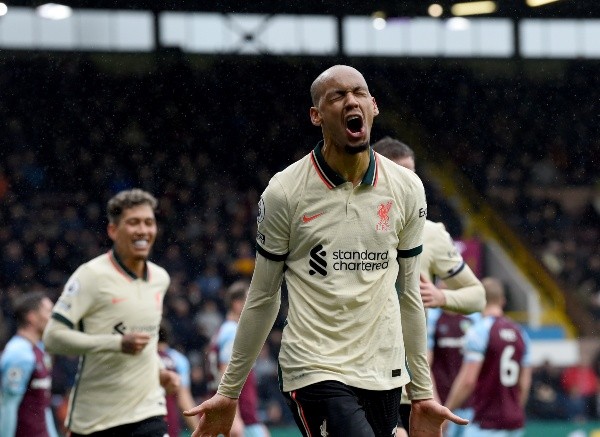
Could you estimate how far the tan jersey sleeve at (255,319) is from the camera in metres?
4.53

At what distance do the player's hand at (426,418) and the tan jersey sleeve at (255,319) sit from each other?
0.67 meters

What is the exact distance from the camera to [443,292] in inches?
234

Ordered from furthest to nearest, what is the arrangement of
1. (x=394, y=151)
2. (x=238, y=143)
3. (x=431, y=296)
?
(x=238, y=143) < (x=394, y=151) < (x=431, y=296)

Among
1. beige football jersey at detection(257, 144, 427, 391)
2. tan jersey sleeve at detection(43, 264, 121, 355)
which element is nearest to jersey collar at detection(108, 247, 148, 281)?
tan jersey sleeve at detection(43, 264, 121, 355)

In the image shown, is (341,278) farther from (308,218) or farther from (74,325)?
(74,325)

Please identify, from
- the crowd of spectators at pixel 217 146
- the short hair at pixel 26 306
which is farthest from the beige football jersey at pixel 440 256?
the crowd of spectators at pixel 217 146

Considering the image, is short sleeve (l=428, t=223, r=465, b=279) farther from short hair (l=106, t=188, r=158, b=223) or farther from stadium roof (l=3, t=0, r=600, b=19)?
stadium roof (l=3, t=0, r=600, b=19)

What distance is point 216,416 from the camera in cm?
467

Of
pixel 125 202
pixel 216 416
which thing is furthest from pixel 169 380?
pixel 216 416

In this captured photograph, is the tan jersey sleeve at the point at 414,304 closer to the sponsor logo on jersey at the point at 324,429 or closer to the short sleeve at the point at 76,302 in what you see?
the sponsor logo on jersey at the point at 324,429

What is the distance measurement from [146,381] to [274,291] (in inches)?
93.3

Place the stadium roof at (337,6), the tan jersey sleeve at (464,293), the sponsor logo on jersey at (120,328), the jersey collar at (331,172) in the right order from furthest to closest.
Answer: the stadium roof at (337,6)
the sponsor logo on jersey at (120,328)
the tan jersey sleeve at (464,293)
the jersey collar at (331,172)

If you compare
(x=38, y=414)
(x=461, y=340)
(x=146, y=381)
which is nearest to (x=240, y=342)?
(x=146, y=381)

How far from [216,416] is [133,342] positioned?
1.83 metres
